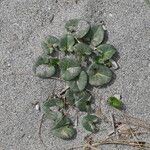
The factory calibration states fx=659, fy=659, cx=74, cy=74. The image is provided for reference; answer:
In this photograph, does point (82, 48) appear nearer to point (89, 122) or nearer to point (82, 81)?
point (82, 81)

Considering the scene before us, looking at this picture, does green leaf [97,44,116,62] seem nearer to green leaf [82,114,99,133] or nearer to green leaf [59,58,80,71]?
green leaf [59,58,80,71]

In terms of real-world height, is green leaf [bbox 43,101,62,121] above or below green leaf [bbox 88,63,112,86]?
below

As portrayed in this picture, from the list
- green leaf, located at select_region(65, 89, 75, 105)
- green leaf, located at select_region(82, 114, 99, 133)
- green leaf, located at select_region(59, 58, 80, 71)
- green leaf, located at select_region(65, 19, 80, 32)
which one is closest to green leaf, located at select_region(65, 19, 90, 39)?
green leaf, located at select_region(65, 19, 80, 32)

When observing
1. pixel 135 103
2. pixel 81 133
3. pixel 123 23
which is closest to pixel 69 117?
pixel 81 133

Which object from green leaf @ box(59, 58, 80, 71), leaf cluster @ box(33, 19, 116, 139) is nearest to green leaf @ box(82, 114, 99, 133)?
leaf cluster @ box(33, 19, 116, 139)

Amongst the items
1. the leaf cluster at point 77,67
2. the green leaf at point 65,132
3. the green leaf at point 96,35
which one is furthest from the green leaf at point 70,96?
the green leaf at point 96,35

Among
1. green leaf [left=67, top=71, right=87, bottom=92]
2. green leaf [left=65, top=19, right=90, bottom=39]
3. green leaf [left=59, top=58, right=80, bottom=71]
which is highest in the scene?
green leaf [left=65, top=19, right=90, bottom=39]
